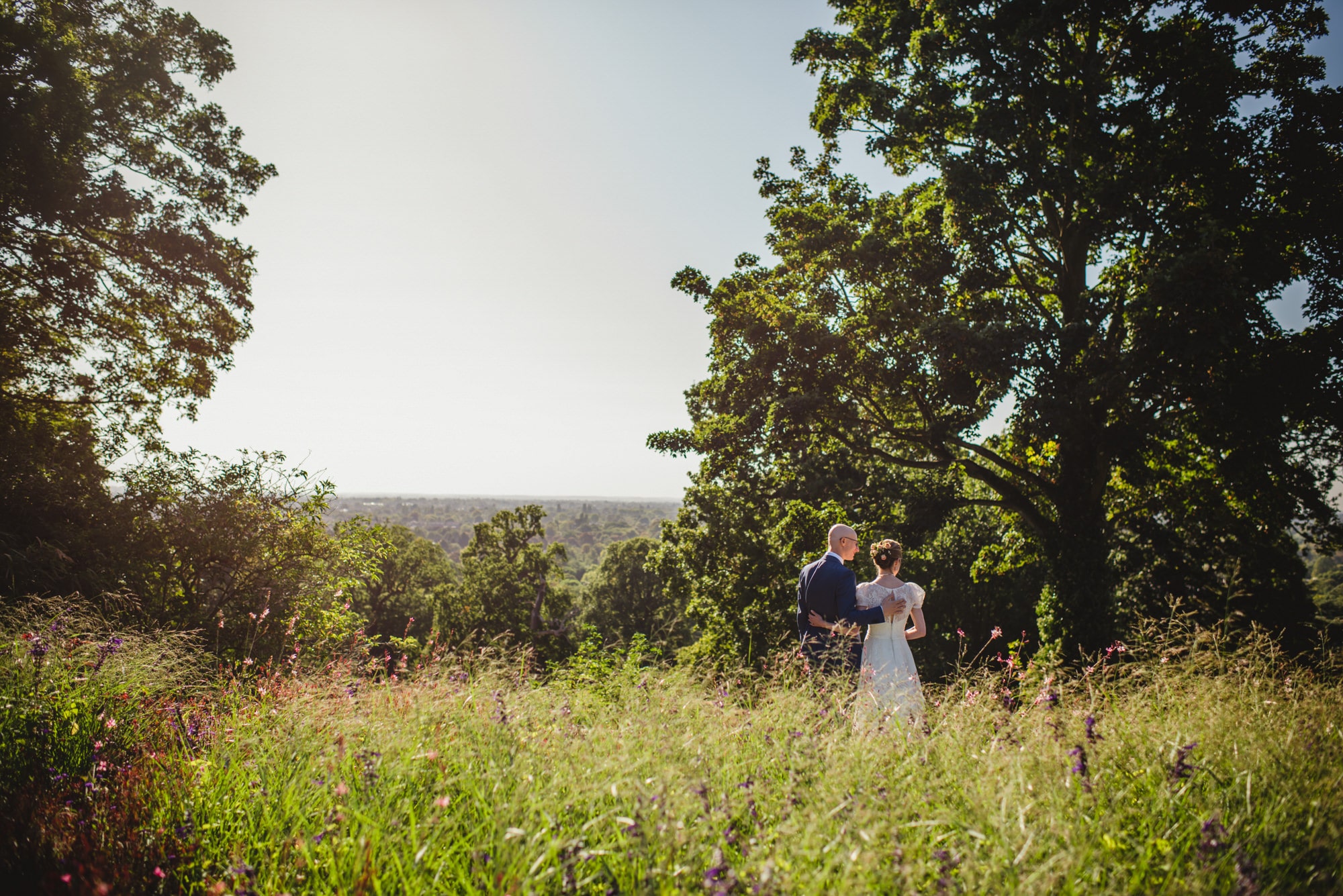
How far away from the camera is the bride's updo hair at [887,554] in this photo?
529cm

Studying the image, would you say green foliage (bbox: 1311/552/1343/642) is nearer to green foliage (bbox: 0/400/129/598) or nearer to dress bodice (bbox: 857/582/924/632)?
dress bodice (bbox: 857/582/924/632)

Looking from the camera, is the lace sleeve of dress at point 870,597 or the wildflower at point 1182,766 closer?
the wildflower at point 1182,766

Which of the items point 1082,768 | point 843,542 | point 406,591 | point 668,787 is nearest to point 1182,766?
Answer: point 1082,768

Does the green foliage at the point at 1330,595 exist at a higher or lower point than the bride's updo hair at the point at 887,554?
lower

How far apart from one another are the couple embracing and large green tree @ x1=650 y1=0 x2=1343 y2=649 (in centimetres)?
450

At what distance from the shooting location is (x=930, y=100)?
10.3 meters

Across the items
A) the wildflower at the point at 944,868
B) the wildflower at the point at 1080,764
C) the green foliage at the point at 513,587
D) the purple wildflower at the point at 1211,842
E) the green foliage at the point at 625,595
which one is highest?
the wildflower at the point at 1080,764

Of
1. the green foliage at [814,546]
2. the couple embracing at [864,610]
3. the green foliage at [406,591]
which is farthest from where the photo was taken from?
the green foliage at [406,591]

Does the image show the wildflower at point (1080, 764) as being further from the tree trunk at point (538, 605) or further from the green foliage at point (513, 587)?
the tree trunk at point (538, 605)

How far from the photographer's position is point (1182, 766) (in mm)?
2330

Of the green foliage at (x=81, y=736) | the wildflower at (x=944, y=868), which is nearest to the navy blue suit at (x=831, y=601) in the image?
the wildflower at (x=944, y=868)

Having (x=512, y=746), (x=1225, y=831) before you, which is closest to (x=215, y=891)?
(x=512, y=746)

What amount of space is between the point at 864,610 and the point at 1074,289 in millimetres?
9572

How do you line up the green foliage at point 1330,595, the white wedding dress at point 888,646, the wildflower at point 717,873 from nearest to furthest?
1. the wildflower at point 717,873
2. the white wedding dress at point 888,646
3. the green foliage at point 1330,595
